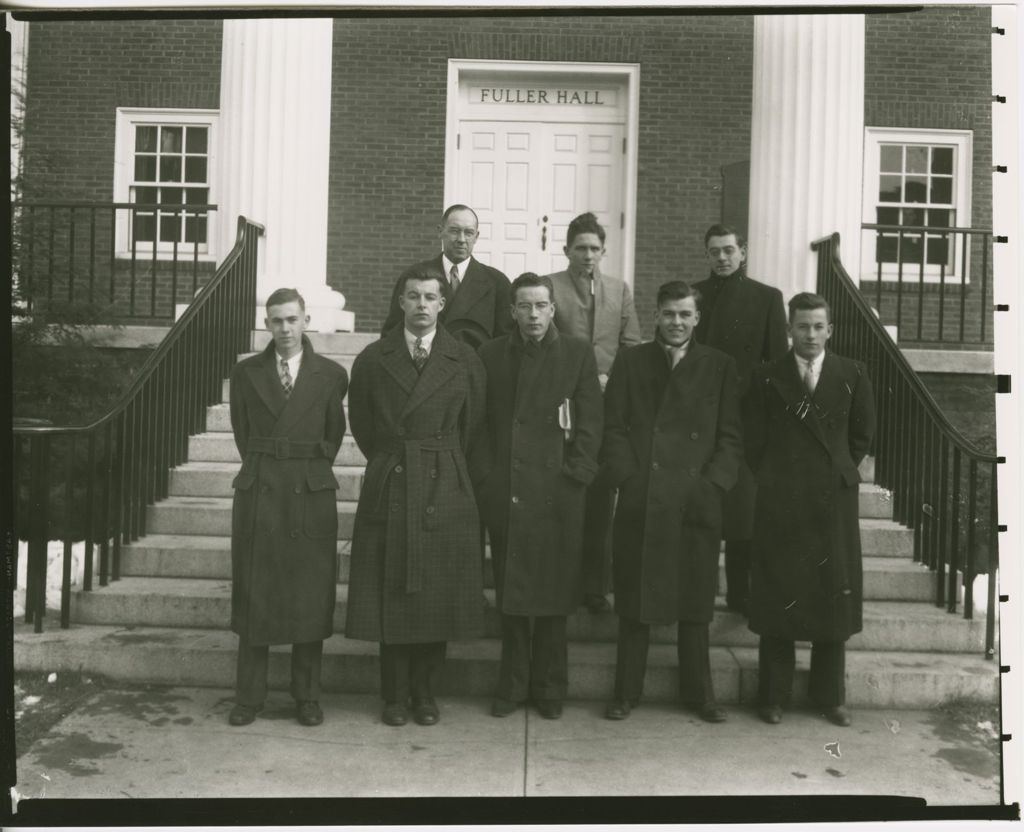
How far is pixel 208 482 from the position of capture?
17.4ft

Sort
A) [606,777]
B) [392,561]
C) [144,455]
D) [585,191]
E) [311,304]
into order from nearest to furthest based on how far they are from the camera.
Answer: [606,777] < [392,561] < [144,455] < [311,304] < [585,191]

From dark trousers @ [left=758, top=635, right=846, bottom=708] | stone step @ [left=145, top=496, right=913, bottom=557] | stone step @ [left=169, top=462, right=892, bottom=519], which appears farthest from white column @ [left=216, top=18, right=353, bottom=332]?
dark trousers @ [left=758, top=635, right=846, bottom=708]

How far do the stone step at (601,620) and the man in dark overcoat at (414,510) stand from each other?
0.58 metres

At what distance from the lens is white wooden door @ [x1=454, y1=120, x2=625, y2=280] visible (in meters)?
6.72

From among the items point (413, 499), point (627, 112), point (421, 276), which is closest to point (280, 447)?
point (413, 499)

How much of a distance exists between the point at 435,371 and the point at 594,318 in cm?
105

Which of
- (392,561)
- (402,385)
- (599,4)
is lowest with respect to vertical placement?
(392,561)

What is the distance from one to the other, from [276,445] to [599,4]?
2255mm

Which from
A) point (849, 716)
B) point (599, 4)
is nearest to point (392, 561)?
point (849, 716)

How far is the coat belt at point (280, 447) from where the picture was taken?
4.13 meters

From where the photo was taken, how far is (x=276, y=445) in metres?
4.13

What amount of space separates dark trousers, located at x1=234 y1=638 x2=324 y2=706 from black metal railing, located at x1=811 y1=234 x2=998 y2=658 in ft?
9.69

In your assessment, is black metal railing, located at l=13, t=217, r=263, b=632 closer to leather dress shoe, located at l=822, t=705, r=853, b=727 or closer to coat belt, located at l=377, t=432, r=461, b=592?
coat belt, located at l=377, t=432, r=461, b=592

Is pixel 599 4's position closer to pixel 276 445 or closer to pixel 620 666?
pixel 276 445
